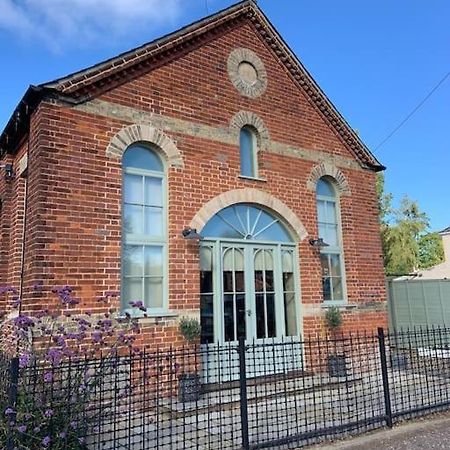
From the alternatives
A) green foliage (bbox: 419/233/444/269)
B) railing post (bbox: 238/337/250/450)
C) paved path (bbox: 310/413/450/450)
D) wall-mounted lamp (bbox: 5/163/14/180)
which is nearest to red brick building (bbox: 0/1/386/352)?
wall-mounted lamp (bbox: 5/163/14/180)

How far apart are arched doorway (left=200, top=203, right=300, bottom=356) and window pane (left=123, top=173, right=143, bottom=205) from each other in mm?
1328

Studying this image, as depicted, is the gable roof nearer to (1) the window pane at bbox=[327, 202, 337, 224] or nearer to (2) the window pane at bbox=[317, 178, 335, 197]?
(2) the window pane at bbox=[317, 178, 335, 197]

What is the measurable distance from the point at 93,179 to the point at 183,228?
1.68 meters

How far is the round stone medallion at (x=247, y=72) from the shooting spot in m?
9.18

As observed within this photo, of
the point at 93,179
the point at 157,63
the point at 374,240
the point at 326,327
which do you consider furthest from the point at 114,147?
the point at 374,240

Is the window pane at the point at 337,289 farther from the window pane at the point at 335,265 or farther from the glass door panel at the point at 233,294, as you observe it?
the glass door panel at the point at 233,294

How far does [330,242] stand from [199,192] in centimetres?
351

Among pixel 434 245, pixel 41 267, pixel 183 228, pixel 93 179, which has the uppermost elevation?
pixel 434 245

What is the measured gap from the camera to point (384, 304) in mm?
10344

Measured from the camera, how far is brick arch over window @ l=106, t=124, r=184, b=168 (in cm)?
728

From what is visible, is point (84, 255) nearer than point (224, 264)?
Yes

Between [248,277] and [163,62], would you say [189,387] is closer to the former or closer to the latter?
[248,277]

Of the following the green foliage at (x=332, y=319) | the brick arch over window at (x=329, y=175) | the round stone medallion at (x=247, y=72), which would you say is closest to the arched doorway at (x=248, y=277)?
the green foliage at (x=332, y=319)

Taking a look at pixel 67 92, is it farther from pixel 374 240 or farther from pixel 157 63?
pixel 374 240
